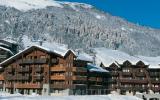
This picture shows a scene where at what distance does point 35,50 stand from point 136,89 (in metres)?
37.9

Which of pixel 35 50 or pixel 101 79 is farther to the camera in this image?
pixel 101 79

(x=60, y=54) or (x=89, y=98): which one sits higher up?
(x=60, y=54)

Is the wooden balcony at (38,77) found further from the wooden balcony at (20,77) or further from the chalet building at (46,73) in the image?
the wooden balcony at (20,77)

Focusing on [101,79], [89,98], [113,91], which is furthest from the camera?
[113,91]

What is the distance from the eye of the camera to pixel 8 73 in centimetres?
11719

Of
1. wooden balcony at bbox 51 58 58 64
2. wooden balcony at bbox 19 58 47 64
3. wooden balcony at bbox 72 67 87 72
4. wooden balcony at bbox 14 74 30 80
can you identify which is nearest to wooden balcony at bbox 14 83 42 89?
wooden balcony at bbox 14 74 30 80

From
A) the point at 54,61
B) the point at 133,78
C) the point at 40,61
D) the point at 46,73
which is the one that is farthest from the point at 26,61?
the point at 133,78

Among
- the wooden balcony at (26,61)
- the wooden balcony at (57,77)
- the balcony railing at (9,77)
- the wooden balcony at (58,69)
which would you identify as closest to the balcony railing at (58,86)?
the wooden balcony at (57,77)

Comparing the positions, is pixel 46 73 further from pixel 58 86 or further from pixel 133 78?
pixel 133 78

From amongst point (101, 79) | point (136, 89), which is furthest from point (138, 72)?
point (101, 79)

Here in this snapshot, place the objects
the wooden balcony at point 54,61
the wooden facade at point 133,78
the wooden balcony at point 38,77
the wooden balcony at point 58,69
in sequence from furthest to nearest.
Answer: the wooden facade at point 133,78 → the wooden balcony at point 38,77 → the wooden balcony at point 54,61 → the wooden balcony at point 58,69

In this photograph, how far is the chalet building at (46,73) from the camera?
362 feet

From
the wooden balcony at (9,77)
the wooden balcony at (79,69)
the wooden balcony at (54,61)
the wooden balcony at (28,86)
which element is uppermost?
the wooden balcony at (54,61)

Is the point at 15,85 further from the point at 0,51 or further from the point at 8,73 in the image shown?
the point at 0,51
